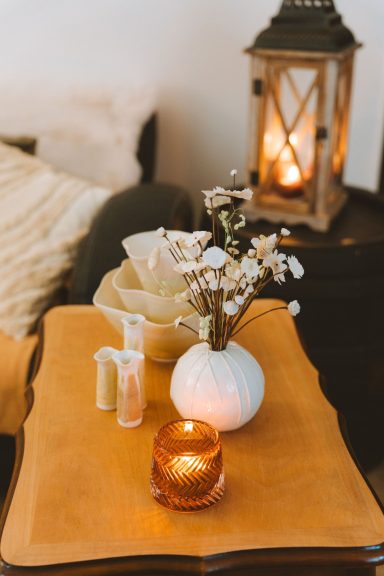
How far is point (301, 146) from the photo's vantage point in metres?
1.77

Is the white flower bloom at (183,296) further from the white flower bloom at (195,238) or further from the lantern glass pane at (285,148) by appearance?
the lantern glass pane at (285,148)

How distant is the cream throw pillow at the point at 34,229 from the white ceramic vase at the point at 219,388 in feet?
2.02

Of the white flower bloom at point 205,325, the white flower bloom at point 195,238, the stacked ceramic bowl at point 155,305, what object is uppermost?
the white flower bloom at point 195,238

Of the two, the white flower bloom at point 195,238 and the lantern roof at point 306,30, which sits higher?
the lantern roof at point 306,30

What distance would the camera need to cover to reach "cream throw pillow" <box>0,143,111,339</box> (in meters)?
1.62

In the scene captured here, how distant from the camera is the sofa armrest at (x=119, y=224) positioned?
5.22 feet

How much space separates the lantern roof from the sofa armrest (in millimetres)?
397

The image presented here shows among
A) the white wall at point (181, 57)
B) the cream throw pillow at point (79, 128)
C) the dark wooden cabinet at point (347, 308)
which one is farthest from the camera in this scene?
the white wall at point (181, 57)

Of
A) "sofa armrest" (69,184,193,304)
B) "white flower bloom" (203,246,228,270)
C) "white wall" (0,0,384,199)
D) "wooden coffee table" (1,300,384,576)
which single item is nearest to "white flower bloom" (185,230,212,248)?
"white flower bloom" (203,246,228,270)

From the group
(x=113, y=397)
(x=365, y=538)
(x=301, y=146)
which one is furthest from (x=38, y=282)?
(x=365, y=538)

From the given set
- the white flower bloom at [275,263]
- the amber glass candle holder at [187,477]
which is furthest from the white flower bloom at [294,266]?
the amber glass candle holder at [187,477]

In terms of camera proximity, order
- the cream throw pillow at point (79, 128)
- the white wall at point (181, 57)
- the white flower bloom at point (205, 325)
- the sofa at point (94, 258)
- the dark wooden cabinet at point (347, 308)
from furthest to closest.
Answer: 1. the white wall at point (181, 57)
2. the cream throw pillow at point (79, 128)
3. the dark wooden cabinet at point (347, 308)
4. the sofa at point (94, 258)
5. the white flower bloom at point (205, 325)

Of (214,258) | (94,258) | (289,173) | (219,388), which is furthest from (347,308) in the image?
(214,258)

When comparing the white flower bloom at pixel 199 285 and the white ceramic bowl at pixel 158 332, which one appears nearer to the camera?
the white flower bloom at pixel 199 285
